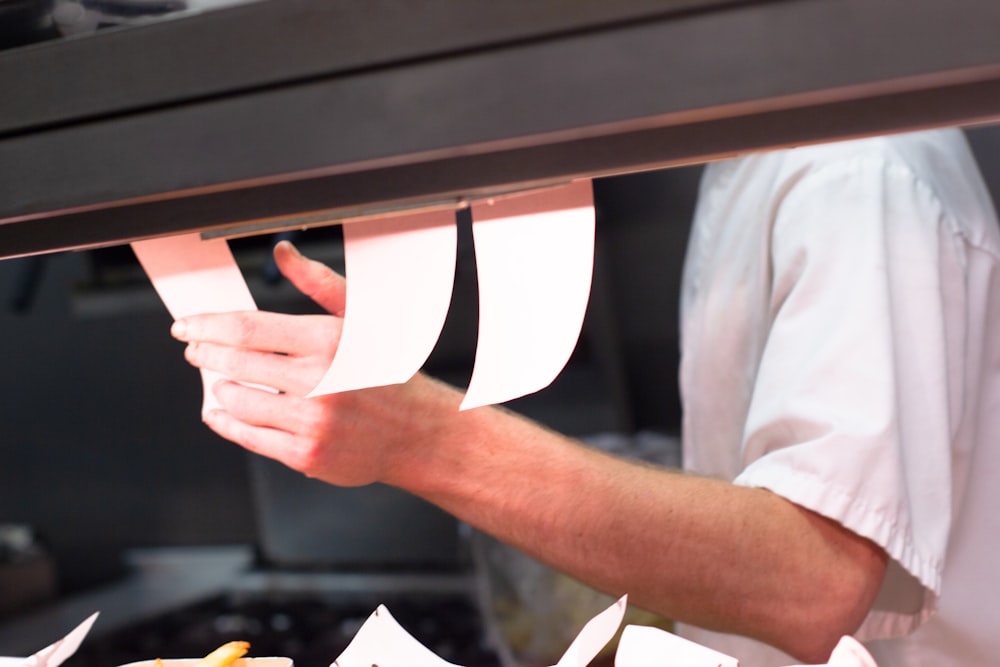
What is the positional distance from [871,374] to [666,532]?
208mm

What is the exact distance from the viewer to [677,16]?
0.38m

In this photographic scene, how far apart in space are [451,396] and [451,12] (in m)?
0.40

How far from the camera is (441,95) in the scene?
1.34ft

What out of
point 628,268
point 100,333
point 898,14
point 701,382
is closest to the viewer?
point 898,14

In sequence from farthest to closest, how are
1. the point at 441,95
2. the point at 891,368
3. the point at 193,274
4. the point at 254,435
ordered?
the point at 891,368 < the point at 254,435 < the point at 193,274 < the point at 441,95

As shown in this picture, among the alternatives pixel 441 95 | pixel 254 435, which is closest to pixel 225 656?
pixel 254 435

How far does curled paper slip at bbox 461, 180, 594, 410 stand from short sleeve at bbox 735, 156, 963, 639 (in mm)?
381

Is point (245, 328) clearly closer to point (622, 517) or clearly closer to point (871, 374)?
point (622, 517)

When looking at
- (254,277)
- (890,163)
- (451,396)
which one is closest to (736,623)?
(451,396)

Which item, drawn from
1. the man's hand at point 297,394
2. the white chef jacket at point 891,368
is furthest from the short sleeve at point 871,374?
the man's hand at point 297,394

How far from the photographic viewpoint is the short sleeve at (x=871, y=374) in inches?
29.7

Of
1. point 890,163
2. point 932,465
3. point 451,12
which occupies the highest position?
point 451,12

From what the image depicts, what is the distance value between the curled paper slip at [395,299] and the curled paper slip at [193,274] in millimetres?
89

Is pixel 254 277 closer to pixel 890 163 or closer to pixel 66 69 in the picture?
pixel 890 163
